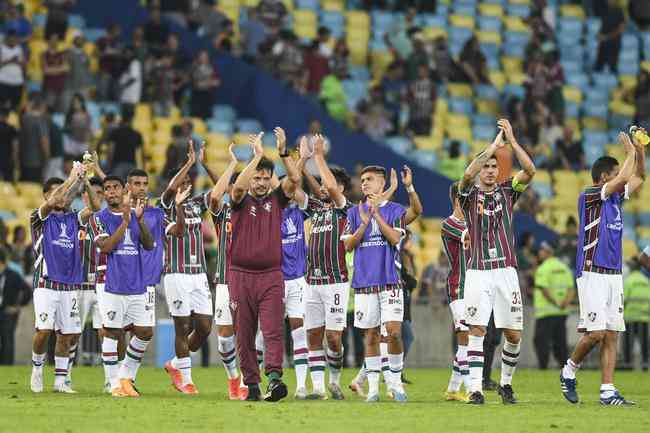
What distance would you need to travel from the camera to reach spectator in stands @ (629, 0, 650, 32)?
4072 cm

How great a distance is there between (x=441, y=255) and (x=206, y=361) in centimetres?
478

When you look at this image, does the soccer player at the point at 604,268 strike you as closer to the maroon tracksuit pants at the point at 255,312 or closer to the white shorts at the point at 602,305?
the white shorts at the point at 602,305

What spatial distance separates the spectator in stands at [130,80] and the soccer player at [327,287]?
1395 cm

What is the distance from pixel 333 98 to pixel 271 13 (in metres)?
2.62

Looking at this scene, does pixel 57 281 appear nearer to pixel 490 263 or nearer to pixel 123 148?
pixel 490 263

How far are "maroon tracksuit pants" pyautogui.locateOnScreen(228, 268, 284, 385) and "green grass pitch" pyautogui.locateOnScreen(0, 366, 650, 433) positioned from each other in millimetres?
533

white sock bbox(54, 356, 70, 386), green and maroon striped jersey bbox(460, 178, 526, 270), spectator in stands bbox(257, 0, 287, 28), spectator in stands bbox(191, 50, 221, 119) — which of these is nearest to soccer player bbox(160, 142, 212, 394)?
white sock bbox(54, 356, 70, 386)

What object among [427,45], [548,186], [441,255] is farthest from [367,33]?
[441,255]

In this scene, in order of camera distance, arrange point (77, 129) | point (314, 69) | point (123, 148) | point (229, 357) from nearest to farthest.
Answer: point (229, 357) → point (123, 148) → point (77, 129) → point (314, 69)

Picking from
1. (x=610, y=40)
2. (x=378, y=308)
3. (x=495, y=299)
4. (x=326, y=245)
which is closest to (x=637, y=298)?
(x=610, y=40)

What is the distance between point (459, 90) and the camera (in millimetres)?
37906

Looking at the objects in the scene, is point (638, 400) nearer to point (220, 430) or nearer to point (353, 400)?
point (353, 400)

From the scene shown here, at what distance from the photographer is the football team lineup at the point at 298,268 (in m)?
16.9

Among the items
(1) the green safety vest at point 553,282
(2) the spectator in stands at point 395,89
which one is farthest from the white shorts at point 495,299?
(2) the spectator in stands at point 395,89
